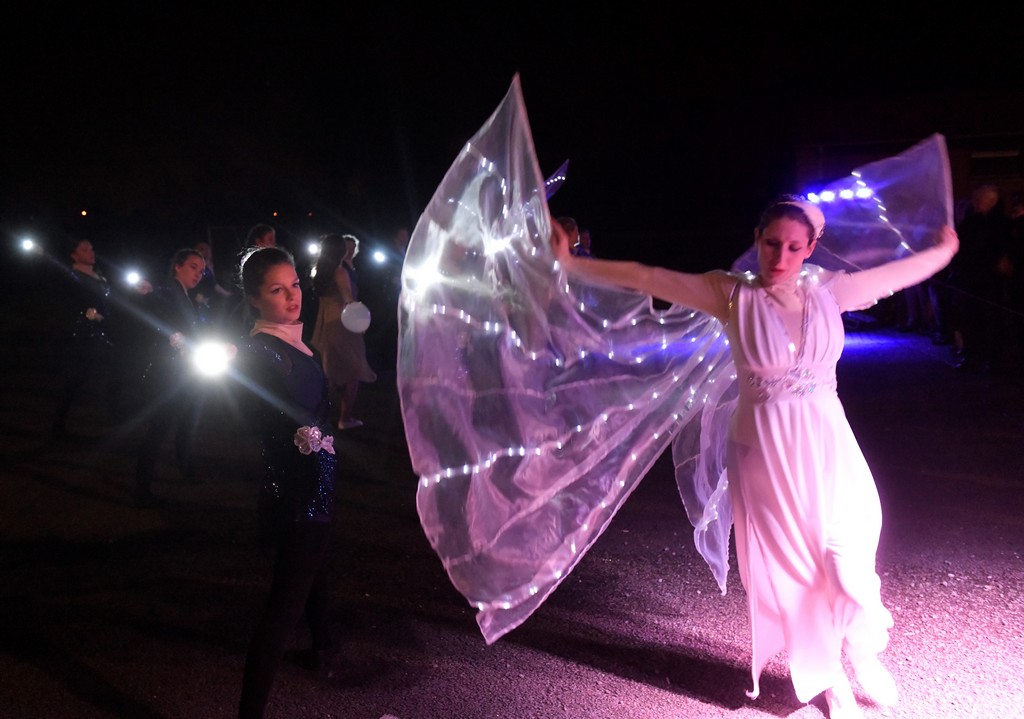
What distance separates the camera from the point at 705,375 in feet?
13.8

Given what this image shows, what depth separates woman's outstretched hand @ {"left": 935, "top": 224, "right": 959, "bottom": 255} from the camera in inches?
146

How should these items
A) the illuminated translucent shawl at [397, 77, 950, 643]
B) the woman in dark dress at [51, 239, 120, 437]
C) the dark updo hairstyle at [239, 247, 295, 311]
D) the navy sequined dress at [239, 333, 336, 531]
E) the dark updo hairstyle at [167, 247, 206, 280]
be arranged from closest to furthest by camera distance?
1. the navy sequined dress at [239, 333, 336, 531]
2. the dark updo hairstyle at [239, 247, 295, 311]
3. the illuminated translucent shawl at [397, 77, 950, 643]
4. the dark updo hairstyle at [167, 247, 206, 280]
5. the woman in dark dress at [51, 239, 120, 437]

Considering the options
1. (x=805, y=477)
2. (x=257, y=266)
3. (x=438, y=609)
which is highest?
(x=257, y=266)

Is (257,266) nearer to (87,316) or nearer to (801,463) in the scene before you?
(801,463)

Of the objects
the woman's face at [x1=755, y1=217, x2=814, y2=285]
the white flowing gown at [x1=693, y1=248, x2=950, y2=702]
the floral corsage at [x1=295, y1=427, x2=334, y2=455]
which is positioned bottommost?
the white flowing gown at [x1=693, y1=248, x2=950, y2=702]

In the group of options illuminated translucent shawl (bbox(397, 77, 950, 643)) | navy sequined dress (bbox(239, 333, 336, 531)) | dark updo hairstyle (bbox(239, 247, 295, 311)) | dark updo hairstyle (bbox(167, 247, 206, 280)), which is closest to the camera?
navy sequined dress (bbox(239, 333, 336, 531))

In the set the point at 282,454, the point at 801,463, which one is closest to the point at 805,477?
the point at 801,463

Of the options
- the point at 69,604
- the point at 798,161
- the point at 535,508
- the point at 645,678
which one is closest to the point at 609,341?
the point at 535,508

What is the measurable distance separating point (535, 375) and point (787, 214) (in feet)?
4.62

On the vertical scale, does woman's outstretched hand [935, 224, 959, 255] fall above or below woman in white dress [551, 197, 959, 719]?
above

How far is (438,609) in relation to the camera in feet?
15.4

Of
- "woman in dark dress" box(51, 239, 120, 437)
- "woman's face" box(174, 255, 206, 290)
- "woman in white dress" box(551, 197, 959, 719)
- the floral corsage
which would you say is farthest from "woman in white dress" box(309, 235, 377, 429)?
"woman in white dress" box(551, 197, 959, 719)

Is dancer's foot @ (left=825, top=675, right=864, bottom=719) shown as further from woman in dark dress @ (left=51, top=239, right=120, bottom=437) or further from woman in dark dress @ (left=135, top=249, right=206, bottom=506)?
woman in dark dress @ (left=51, top=239, right=120, bottom=437)

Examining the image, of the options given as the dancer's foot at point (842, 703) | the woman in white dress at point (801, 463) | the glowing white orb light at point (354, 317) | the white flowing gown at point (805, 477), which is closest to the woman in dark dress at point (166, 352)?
the glowing white orb light at point (354, 317)
